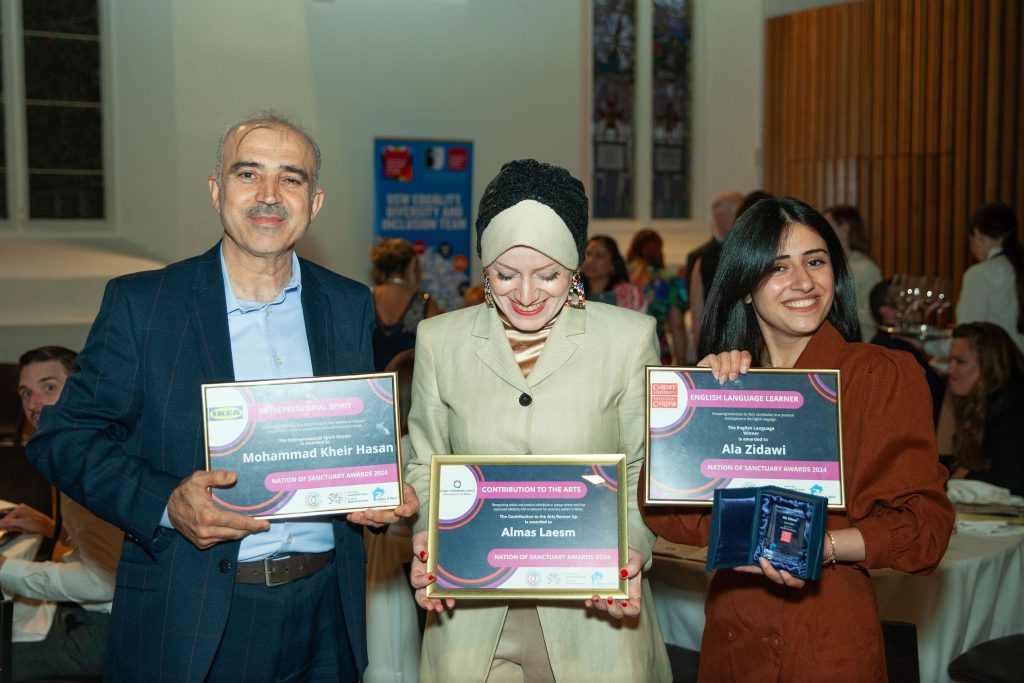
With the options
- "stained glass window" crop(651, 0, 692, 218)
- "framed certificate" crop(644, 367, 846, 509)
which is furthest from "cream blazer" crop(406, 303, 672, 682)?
"stained glass window" crop(651, 0, 692, 218)

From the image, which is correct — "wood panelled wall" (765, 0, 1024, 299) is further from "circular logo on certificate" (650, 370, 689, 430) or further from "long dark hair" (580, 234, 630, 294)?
"circular logo on certificate" (650, 370, 689, 430)

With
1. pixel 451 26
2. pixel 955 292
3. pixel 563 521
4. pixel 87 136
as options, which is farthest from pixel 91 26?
pixel 955 292

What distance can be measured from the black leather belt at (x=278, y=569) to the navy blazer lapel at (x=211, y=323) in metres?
0.42

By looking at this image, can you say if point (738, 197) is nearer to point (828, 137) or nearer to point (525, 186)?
point (828, 137)

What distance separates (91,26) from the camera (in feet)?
28.6

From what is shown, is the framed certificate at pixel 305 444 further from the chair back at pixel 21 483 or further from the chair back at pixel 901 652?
the chair back at pixel 21 483

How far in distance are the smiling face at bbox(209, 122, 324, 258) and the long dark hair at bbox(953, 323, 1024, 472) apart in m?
3.75

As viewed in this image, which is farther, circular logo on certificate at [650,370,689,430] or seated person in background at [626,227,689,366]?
seated person in background at [626,227,689,366]

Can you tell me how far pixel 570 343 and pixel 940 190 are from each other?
32.1 feet

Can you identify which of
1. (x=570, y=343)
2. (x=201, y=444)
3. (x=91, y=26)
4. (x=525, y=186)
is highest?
(x=91, y=26)

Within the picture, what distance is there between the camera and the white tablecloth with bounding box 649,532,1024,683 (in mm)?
3740

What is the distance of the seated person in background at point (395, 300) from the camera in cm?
672

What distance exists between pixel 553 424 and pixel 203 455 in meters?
0.79

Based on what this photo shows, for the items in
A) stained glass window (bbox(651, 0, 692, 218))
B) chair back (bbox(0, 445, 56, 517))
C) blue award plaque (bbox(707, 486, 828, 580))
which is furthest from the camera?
stained glass window (bbox(651, 0, 692, 218))
